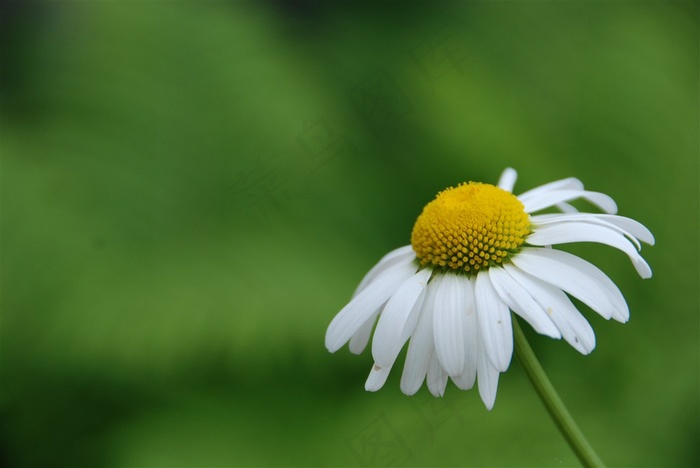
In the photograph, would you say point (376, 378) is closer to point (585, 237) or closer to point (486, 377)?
point (486, 377)

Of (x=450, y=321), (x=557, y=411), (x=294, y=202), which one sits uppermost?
(x=294, y=202)

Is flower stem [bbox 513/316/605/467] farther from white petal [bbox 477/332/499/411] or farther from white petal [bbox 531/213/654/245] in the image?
white petal [bbox 531/213/654/245]

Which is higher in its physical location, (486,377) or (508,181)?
(508,181)

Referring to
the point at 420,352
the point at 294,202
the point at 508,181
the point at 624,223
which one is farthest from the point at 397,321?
the point at 294,202

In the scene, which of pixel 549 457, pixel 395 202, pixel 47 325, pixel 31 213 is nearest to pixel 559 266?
pixel 549 457

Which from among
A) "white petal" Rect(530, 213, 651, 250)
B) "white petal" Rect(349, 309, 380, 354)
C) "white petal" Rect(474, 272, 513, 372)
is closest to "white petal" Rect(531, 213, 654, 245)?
"white petal" Rect(530, 213, 651, 250)

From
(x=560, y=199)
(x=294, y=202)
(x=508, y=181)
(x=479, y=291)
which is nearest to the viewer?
(x=479, y=291)

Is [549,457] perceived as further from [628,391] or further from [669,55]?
[669,55]

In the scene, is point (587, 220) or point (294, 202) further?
point (294, 202)
